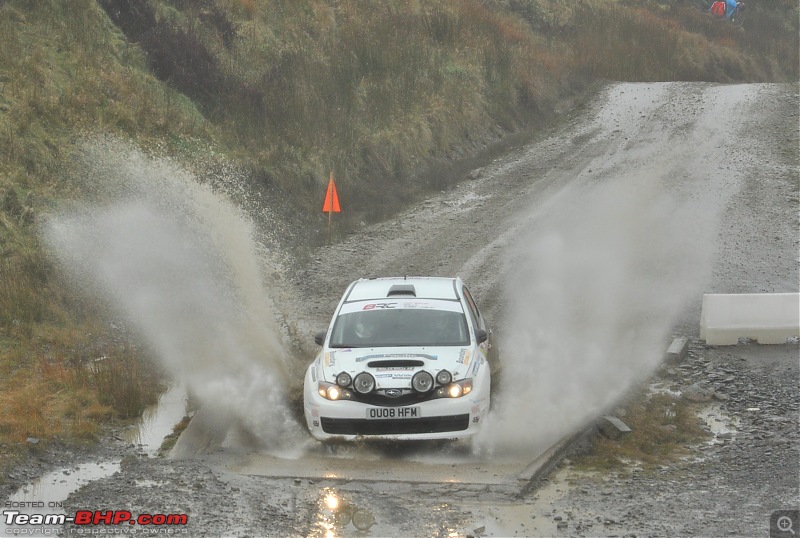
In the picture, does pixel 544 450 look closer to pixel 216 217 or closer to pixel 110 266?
pixel 110 266

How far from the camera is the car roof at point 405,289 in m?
11.0

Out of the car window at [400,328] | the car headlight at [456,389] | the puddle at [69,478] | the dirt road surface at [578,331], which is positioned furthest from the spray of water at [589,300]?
the puddle at [69,478]

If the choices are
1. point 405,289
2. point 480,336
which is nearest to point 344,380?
point 480,336

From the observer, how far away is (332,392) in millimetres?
9438

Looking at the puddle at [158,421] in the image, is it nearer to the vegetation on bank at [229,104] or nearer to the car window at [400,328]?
the vegetation on bank at [229,104]

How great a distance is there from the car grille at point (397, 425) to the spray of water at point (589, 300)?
1.39ft

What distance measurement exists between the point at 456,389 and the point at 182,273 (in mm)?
7697

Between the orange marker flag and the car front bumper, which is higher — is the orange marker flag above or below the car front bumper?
below

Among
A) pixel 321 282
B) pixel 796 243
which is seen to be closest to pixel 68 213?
pixel 321 282

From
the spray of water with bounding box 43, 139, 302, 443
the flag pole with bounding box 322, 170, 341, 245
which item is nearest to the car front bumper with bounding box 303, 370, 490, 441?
the spray of water with bounding box 43, 139, 302, 443

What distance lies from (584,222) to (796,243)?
4.04 metres

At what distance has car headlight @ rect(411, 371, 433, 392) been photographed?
9.30m

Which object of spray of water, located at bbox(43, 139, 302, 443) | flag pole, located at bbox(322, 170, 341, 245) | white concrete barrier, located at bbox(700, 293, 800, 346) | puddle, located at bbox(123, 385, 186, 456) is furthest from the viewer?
flag pole, located at bbox(322, 170, 341, 245)

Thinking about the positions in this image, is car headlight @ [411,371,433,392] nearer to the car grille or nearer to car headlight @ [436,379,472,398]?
car headlight @ [436,379,472,398]
